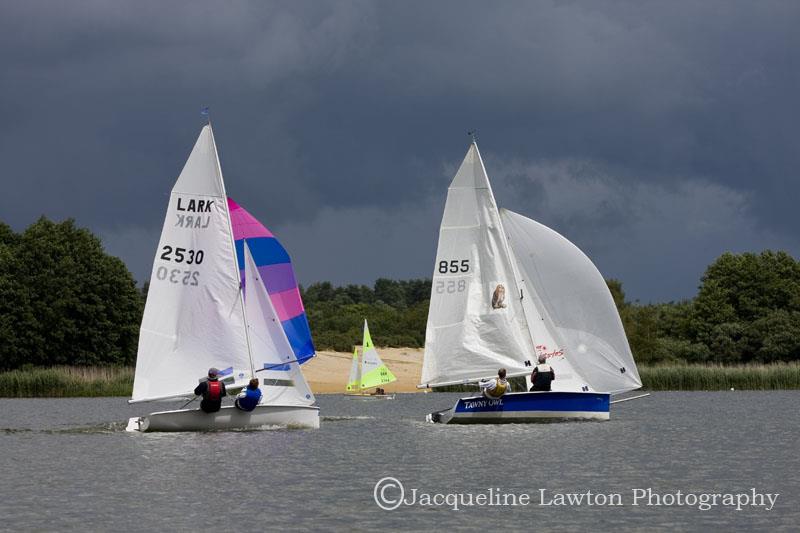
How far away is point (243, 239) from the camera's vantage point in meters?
36.1

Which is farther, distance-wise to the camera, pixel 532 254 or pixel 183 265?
pixel 532 254

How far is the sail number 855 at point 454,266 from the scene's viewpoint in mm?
36844

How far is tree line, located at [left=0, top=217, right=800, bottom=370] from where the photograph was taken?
76.9 meters

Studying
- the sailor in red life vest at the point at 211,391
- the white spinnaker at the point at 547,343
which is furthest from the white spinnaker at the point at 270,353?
the white spinnaker at the point at 547,343

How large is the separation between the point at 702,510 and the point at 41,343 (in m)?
62.3

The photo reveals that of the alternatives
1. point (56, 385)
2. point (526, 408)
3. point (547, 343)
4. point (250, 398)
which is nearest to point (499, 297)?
point (547, 343)

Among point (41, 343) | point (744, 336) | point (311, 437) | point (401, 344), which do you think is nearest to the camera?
point (311, 437)

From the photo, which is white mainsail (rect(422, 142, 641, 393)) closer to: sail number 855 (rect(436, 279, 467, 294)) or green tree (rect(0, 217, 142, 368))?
sail number 855 (rect(436, 279, 467, 294))

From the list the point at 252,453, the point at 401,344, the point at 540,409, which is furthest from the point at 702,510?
the point at 401,344

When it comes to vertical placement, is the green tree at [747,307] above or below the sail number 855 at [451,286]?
above

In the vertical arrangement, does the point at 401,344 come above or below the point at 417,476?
above

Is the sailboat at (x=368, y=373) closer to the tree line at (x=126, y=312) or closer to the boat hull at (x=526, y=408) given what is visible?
the tree line at (x=126, y=312)

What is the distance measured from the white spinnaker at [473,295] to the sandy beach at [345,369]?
146ft

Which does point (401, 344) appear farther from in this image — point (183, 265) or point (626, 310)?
point (183, 265)
